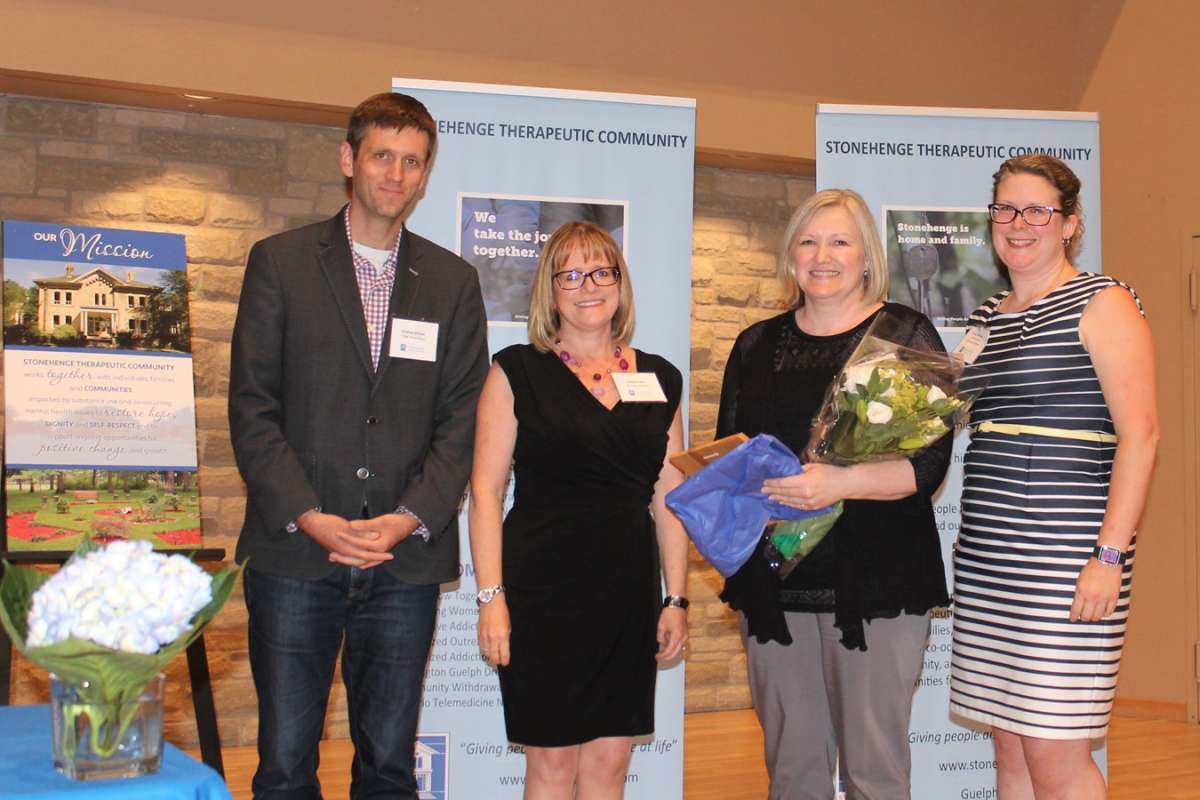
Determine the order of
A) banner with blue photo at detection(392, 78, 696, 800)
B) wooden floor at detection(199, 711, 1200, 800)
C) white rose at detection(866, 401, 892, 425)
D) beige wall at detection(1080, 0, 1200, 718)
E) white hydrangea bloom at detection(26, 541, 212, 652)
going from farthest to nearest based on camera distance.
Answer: beige wall at detection(1080, 0, 1200, 718) < wooden floor at detection(199, 711, 1200, 800) < banner with blue photo at detection(392, 78, 696, 800) < white rose at detection(866, 401, 892, 425) < white hydrangea bloom at detection(26, 541, 212, 652)

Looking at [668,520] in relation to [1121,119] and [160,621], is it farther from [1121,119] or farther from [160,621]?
[1121,119]

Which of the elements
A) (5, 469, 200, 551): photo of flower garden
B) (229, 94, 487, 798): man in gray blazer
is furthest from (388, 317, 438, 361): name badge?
(5, 469, 200, 551): photo of flower garden

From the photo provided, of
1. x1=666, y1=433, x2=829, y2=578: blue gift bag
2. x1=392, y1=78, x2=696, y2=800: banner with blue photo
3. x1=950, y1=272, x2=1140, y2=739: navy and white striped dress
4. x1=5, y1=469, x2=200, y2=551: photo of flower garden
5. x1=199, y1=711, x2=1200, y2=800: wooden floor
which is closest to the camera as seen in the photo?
x1=666, y1=433, x2=829, y2=578: blue gift bag

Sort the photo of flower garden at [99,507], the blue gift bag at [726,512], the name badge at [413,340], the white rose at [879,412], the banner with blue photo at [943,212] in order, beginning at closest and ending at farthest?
the white rose at [879,412]
the blue gift bag at [726,512]
the name badge at [413,340]
the banner with blue photo at [943,212]
the photo of flower garden at [99,507]

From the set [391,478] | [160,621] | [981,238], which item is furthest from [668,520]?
[981,238]

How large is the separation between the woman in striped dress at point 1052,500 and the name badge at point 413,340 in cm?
133

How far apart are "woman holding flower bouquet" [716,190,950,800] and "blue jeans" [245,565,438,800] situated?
0.77m

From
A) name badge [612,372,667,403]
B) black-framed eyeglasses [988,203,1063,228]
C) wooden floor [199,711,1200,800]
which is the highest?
black-framed eyeglasses [988,203,1063,228]

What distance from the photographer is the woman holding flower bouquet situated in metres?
2.48

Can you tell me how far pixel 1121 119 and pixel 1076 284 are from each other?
4.28 m

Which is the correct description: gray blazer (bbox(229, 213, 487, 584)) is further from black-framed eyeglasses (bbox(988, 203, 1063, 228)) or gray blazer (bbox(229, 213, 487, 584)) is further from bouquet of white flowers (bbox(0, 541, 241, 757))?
black-framed eyeglasses (bbox(988, 203, 1063, 228))

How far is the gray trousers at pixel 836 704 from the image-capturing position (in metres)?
2.48

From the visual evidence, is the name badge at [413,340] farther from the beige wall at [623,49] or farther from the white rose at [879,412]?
the beige wall at [623,49]

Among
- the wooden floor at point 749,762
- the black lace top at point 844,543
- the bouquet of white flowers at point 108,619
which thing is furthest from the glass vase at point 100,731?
the wooden floor at point 749,762
